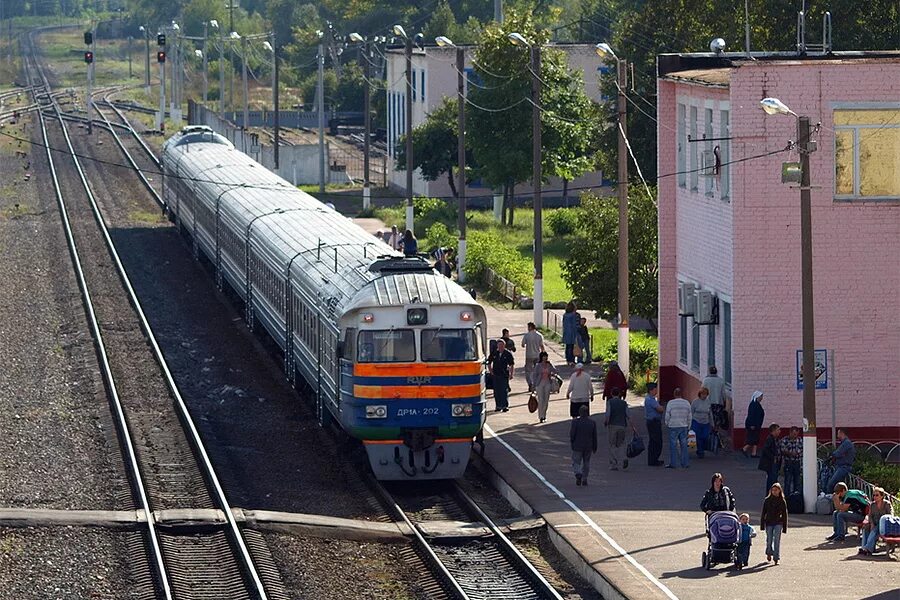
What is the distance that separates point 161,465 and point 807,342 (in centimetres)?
927

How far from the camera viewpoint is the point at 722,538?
1800 centimetres

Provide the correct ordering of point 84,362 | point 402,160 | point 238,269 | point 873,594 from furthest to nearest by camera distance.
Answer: point 402,160
point 238,269
point 84,362
point 873,594

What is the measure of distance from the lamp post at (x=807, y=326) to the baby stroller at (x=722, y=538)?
3693 mm

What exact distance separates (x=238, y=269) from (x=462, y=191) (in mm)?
7108

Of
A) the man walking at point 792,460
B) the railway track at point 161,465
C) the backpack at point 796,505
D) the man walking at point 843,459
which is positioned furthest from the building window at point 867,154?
the railway track at point 161,465

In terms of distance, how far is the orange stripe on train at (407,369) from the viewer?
72.8ft

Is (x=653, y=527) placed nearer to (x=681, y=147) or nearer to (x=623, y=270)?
(x=681, y=147)

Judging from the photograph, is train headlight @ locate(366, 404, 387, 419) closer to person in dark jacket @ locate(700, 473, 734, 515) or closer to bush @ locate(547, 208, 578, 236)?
person in dark jacket @ locate(700, 473, 734, 515)

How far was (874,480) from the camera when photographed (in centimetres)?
2214

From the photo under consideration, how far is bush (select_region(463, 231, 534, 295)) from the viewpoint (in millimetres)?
44531

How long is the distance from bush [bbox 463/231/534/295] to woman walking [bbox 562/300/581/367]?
10.1m

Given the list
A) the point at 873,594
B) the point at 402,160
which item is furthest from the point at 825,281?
the point at 402,160

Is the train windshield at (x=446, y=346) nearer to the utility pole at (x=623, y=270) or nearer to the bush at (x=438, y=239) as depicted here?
the utility pole at (x=623, y=270)

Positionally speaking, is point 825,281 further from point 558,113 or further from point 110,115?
point 110,115
